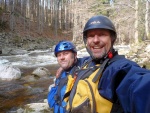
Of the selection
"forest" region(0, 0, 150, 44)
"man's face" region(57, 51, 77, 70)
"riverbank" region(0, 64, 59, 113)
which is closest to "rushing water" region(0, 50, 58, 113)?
"riverbank" region(0, 64, 59, 113)

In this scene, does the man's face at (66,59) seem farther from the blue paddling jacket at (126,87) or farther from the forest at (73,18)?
the forest at (73,18)

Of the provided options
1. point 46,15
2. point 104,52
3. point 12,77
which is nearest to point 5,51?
point 12,77

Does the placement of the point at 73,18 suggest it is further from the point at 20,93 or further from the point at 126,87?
the point at 126,87

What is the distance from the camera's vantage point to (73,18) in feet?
139

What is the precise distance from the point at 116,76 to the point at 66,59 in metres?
1.67

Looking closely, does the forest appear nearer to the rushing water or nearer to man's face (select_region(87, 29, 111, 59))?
the rushing water

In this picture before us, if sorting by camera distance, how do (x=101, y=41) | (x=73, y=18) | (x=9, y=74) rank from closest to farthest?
(x=101, y=41) → (x=9, y=74) → (x=73, y=18)

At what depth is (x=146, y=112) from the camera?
102 cm

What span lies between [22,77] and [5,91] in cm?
220

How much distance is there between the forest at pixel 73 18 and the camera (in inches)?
593

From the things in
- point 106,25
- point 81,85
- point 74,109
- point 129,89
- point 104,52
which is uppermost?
point 106,25

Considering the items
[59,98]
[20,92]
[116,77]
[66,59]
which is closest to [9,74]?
[20,92]

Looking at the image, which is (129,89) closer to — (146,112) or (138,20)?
(146,112)

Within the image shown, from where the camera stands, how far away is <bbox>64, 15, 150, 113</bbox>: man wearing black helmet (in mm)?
1046
